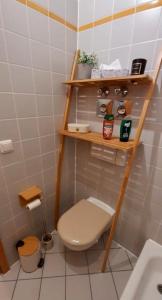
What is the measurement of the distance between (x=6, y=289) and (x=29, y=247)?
0.31 meters

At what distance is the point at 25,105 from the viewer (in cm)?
106

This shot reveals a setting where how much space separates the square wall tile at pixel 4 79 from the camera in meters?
0.90

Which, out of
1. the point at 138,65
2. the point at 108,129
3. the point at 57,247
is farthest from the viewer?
the point at 57,247

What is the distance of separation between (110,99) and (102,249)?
1420 millimetres

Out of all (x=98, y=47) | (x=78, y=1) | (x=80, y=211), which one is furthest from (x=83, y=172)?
(x=78, y=1)

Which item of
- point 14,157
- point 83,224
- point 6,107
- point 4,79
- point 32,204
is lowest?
point 83,224

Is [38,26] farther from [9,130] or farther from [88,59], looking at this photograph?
[9,130]

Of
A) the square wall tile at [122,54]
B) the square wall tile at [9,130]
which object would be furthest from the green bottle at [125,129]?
Answer: the square wall tile at [9,130]

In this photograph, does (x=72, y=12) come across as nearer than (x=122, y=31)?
No

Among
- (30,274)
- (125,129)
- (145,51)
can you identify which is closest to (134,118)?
(125,129)

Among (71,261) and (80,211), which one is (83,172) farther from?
(71,261)

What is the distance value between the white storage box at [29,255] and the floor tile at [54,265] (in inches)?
4.0

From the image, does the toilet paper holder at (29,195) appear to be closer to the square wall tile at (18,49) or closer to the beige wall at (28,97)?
the beige wall at (28,97)

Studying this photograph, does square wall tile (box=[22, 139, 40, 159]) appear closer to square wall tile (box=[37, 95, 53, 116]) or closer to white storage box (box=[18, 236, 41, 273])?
square wall tile (box=[37, 95, 53, 116])
